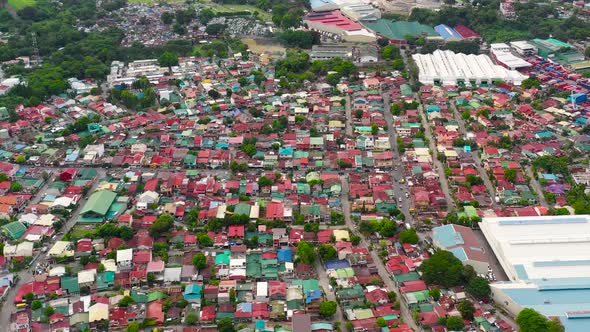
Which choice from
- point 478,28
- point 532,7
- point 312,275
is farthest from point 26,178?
point 532,7

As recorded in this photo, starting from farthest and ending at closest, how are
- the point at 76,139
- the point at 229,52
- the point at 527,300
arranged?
the point at 229,52, the point at 76,139, the point at 527,300

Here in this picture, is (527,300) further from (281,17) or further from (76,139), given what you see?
(281,17)

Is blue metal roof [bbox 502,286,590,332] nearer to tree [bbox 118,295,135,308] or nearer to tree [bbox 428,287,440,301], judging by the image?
tree [bbox 428,287,440,301]

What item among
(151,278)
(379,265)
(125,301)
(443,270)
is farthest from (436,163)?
(125,301)

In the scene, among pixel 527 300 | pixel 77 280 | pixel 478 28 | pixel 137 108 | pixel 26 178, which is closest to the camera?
pixel 527 300

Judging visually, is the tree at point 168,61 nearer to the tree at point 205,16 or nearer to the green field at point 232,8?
the tree at point 205,16

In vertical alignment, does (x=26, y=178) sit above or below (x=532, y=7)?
below
